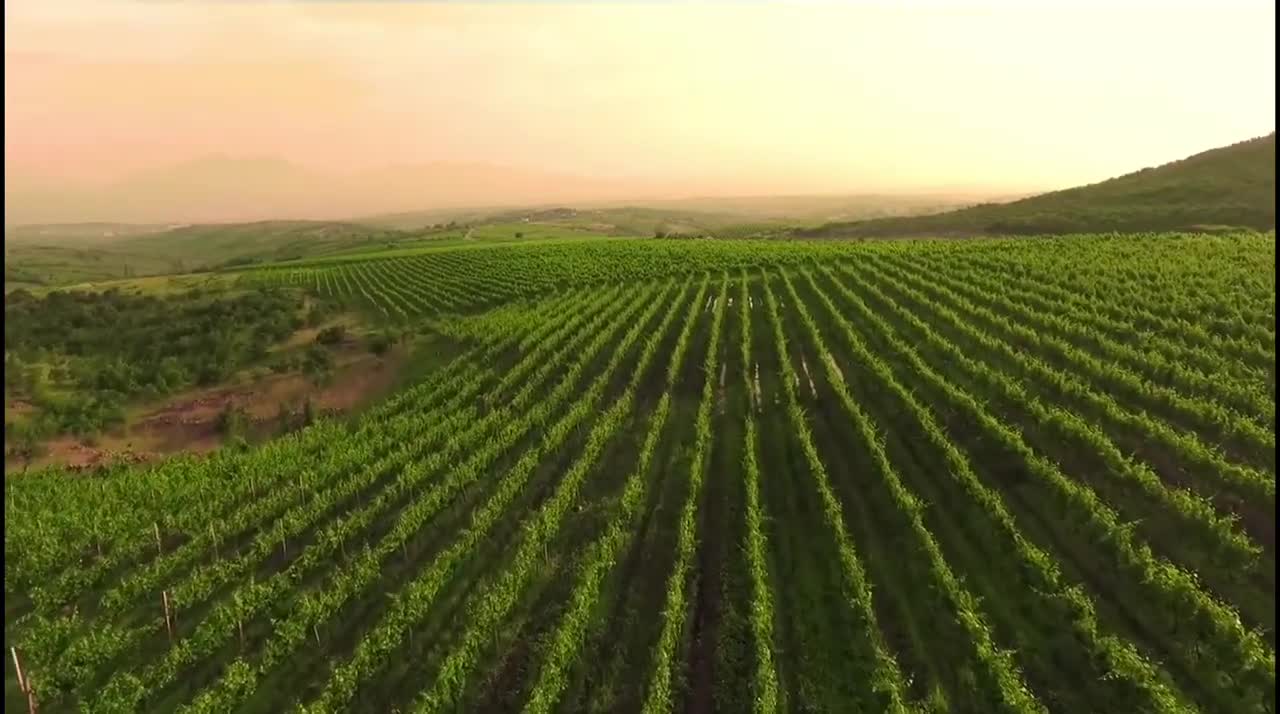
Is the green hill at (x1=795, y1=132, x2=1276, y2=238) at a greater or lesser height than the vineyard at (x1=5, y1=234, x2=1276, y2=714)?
greater

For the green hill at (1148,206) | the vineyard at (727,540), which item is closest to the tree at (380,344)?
the vineyard at (727,540)

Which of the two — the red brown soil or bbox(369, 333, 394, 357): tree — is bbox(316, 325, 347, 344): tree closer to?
bbox(369, 333, 394, 357): tree

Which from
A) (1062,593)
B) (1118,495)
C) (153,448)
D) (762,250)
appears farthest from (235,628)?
(762,250)

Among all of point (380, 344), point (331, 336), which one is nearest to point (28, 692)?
point (380, 344)

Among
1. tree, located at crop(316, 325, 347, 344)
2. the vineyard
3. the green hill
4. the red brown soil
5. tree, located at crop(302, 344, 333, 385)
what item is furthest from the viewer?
the green hill

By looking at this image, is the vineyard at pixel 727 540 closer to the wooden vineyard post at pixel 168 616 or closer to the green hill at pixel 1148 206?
the wooden vineyard post at pixel 168 616

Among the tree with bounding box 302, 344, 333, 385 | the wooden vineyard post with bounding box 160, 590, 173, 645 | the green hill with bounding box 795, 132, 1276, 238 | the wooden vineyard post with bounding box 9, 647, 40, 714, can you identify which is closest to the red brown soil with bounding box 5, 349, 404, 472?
the tree with bounding box 302, 344, 333, 385

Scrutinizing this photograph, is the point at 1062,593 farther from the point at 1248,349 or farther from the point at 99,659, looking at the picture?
the point at 99,659
